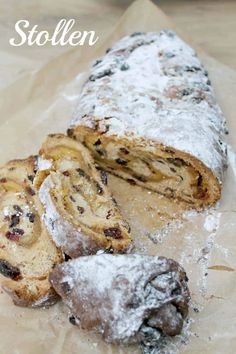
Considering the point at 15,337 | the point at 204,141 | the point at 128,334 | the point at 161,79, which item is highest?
the point at 161,79

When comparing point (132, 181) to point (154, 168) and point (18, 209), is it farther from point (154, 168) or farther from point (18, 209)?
point (18, 209)

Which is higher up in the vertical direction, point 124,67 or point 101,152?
point 124,67

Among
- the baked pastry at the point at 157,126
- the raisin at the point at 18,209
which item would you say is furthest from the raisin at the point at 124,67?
the raisin at the point at 18,209

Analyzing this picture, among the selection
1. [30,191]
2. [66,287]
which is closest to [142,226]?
[30,191]

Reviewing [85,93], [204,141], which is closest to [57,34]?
[85,93]

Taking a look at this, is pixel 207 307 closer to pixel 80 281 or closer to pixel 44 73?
pixel 80 281

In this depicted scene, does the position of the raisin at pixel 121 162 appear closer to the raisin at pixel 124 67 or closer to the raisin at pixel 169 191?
the raisin at pixel 169 191
